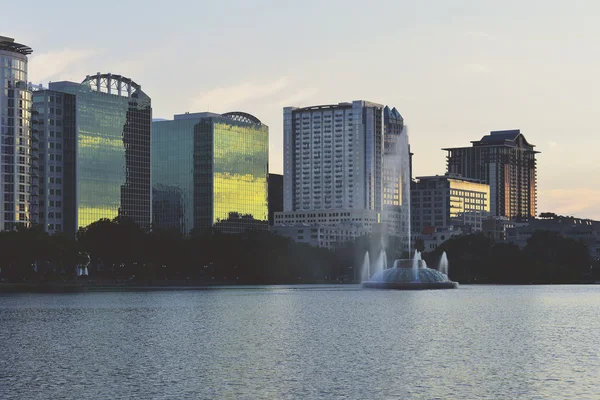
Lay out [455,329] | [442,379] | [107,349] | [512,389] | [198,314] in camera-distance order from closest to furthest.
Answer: [512,389], [442,379], [107,349], [455,329], [198,314]

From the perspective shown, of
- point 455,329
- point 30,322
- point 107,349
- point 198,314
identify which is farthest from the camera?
point 198,314

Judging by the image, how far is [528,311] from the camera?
14250 cm

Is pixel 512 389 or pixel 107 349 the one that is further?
pixel 107 349

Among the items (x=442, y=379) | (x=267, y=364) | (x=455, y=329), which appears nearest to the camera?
(x=442, y=379)

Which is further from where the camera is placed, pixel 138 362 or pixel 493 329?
pixel 493 329

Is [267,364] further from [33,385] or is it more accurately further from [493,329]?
[493,329]

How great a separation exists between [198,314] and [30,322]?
2157cm

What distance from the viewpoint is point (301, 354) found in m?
82.1

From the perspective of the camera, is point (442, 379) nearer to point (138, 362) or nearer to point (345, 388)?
point (345, 388)

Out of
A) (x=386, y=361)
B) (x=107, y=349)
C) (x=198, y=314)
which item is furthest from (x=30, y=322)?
(x=386, y=361)

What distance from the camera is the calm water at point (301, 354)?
63.9 meters

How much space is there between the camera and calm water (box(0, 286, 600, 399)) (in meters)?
63.9

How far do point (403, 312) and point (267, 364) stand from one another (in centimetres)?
6078

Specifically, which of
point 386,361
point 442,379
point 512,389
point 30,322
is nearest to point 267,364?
point 386,361
